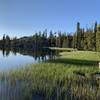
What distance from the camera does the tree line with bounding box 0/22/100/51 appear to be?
8041 centimetres

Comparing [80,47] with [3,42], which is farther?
[3,42]

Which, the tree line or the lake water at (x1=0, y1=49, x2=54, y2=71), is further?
the tree line

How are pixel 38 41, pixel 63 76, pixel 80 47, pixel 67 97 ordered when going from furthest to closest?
pixel 38 41
pixel 80 47
pixel 63 76
pixel 67 97

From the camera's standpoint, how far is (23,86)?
1666 cm

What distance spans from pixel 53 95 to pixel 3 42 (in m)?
145

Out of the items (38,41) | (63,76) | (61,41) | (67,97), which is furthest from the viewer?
(38,41)

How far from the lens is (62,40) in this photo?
121 m

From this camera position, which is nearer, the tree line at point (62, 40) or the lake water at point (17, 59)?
the lake water at point (17, 59)

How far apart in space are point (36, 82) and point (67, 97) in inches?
177

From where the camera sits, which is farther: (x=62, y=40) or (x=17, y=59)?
(x=62, y=40)

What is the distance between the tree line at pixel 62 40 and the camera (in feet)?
264

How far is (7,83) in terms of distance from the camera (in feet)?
58.4

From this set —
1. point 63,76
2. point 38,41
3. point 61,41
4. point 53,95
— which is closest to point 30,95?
point 53,95

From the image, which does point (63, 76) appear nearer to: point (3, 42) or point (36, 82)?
point (36, 82)
